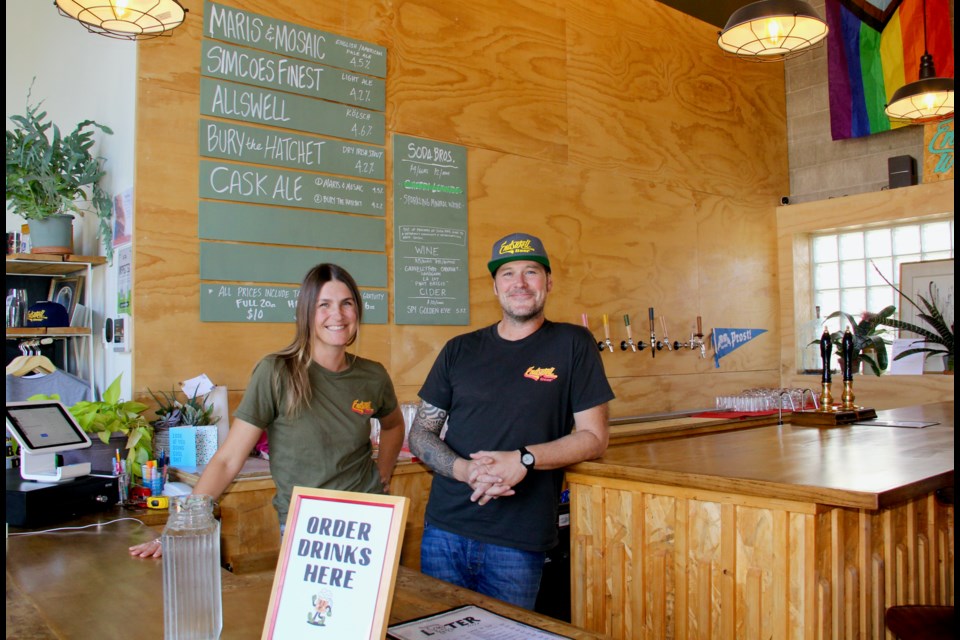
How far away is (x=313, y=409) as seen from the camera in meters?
2.20

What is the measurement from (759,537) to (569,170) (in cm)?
323

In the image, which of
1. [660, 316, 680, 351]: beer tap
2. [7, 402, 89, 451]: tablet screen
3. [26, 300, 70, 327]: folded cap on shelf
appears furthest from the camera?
[660, 316, 680, 351]: beer tap

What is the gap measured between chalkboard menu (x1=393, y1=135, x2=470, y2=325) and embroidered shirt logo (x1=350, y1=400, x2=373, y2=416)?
1.73 m

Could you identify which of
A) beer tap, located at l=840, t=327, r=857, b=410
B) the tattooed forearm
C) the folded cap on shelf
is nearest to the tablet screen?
the tattooed forearm

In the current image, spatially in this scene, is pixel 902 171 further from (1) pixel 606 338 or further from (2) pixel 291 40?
(2) pixel 291 40

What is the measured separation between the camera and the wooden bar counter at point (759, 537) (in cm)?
195

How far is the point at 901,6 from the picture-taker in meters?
5.79

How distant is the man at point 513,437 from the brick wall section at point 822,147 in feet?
15.1

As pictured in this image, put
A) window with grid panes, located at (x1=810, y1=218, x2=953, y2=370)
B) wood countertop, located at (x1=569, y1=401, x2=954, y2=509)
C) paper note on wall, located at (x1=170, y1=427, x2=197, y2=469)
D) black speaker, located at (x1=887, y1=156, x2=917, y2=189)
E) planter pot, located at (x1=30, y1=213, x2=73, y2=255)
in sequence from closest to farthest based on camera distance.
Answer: wood countertop, located at (x1=569, y1=401, x2=954, y2=509), paper note on wall, located at (x1=170, y1=427, x2=197, y2=469), planter pot, located at (x1=30, y1=213, x2=73, y2=255), black speaker, located at (x1=887, y1=156, x2=917, y2=189), window with grid panes, located at (x1=810, y1=218, x2=953, y2=370)

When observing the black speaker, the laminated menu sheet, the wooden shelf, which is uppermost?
the black speaker

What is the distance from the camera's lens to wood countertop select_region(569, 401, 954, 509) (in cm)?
191

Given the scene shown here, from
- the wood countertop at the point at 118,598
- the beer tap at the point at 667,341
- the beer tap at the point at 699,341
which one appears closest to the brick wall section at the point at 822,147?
the beer tap at the point at 699,341

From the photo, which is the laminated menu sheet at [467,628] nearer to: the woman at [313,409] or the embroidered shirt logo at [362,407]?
the woman at [313,409]

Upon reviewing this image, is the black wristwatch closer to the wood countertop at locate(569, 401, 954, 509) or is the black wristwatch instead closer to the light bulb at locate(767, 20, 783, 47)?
the wood countertop at locate(569, 401, 954, 509)
